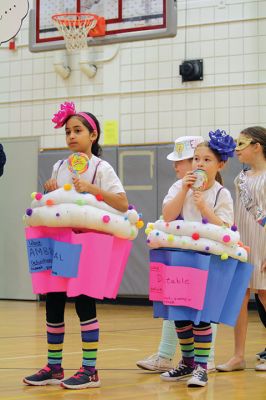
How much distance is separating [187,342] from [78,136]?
51.3 inches

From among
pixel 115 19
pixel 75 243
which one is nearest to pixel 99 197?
pixel 75 243

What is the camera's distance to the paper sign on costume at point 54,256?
4.18 meters

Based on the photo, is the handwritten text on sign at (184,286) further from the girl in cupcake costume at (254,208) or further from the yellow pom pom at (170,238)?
the girl in cupcake costume at (254,208)

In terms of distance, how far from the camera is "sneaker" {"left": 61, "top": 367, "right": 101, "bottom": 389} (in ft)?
13.6

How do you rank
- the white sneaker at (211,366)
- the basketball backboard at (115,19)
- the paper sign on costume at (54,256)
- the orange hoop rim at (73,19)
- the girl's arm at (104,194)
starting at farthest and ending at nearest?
the orange hoop rim at (73,19) → the basketball backboard at (115,19) → the white sneaker at (211,366) → the girl's arm at (104,194) → the paper sign on costume at (54,256)

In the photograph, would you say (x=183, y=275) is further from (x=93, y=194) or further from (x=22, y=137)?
(x=22, y=137)

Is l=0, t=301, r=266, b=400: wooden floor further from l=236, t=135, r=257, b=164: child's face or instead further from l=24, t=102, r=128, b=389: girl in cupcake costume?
l=236, t=135, r=257, b=164: child's face

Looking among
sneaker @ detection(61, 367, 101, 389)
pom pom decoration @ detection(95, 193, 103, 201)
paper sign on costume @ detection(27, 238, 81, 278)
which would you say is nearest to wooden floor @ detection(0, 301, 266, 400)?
sneaker @ detection(61, 367, 101, 389)

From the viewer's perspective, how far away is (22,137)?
12.2 meters

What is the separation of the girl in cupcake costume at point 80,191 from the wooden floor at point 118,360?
4.1 inches

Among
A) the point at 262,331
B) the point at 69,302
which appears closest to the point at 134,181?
the point at 69,302

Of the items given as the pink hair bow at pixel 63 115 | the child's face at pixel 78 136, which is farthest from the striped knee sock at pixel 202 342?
the pink hair bow at pixel 63 115

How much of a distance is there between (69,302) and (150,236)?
7.24m

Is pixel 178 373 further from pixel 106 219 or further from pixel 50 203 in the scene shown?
pixel 50 203
